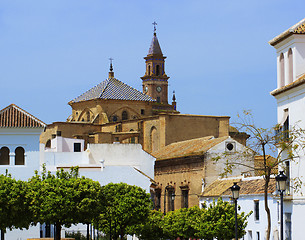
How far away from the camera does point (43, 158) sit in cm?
4169

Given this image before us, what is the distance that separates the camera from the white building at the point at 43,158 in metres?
39.7

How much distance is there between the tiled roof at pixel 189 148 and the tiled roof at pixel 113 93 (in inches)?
1003

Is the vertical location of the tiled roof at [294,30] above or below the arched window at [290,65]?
Answer: above

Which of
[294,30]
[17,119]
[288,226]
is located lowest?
[288,226]

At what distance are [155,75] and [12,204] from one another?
80.9 metres

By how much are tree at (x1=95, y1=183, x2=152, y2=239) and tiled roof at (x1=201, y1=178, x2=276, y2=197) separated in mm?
5504

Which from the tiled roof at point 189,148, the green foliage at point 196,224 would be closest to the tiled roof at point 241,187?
the green foliage at point 196,224

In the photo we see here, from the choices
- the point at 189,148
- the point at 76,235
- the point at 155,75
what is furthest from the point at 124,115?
the point at 76,235

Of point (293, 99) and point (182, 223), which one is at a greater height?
point (293, 99)

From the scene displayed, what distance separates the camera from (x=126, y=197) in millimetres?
35844

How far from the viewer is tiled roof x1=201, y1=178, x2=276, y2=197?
3681cm

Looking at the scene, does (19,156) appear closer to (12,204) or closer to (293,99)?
(12,204)

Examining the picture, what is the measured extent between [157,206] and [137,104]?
3083cm

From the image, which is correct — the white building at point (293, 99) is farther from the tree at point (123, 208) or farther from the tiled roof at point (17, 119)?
→ the tiled roof at point (17, 119)
